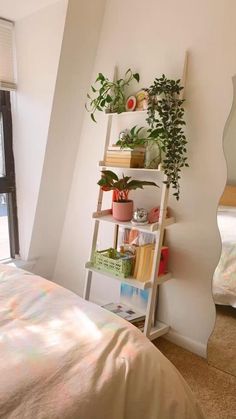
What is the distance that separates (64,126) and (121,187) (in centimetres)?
70

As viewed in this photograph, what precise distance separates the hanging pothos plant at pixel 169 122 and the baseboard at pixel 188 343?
0.91 metres

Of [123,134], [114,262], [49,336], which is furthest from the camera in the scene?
[123,134]

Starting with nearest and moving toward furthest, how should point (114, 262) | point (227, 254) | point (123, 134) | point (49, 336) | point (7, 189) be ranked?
point (49, 336) → point (227, 254) → point (114, 262) → point (123, 134) → point (7, 189)

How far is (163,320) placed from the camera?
2246mm

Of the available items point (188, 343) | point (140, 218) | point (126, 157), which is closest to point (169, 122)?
point (126, 157)

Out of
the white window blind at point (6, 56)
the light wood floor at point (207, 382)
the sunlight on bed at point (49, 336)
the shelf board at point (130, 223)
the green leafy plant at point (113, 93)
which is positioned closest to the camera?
the sunlight on bed at point (49, 336)

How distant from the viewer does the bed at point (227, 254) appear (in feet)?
6.27

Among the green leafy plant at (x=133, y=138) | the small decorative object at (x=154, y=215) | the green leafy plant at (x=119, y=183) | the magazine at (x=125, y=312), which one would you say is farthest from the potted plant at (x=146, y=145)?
the magazine at (x=125, y=312)

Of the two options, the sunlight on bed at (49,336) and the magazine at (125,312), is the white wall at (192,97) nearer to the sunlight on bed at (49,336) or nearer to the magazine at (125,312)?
the magazine at (125,312)

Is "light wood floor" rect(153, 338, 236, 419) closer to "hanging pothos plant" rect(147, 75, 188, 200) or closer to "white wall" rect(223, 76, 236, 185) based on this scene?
"hanging pothos plant" rect(147, 75, 188, 200)

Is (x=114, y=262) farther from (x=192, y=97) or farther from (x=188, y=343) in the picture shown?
(x=192, y=97)

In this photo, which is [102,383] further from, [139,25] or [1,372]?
[139,25]

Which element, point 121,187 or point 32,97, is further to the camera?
point 32,97

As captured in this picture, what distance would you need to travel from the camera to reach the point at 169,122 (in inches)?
73.0
